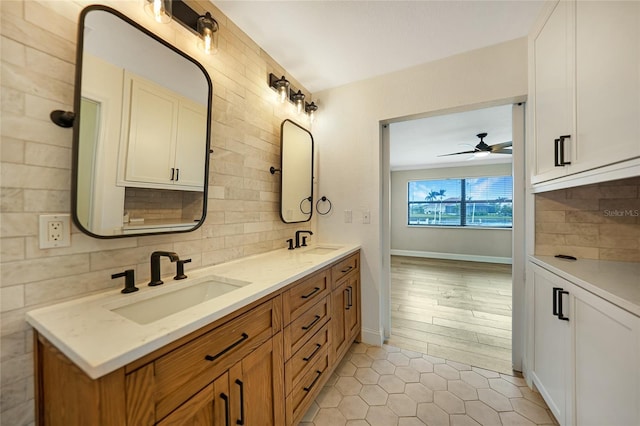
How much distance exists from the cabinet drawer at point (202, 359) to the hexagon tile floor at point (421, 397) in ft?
2.89

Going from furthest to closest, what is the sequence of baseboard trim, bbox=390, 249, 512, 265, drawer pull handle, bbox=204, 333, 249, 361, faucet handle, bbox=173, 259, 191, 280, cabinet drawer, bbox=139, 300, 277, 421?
baseboard trim, bbox=390, 249, 512, 265 → faucet handle, bbox=173, 259, 191, 280 → drawer pull handle, bbox=204, 333, 249, 361 → cabinet drawer, bbox=139, 300, 277, 421

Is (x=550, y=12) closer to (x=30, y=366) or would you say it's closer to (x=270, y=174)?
(x=270, y=174)

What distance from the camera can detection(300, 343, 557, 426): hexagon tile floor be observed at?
4.87 feet

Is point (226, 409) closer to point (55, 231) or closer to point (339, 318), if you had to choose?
point (55, 231)

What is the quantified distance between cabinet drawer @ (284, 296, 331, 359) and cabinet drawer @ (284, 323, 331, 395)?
39 mm

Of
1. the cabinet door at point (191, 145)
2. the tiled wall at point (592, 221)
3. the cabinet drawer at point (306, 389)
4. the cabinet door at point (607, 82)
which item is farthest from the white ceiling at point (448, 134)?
the cabinet drawer at point (306, 389)

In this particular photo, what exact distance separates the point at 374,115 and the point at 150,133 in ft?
6.04

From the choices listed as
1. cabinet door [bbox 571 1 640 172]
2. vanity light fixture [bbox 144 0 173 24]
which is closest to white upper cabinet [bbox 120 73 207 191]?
vanity light fixture [bbox 144 0 173 24]

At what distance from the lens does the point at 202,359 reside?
84 centimetres

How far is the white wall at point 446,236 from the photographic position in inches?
218

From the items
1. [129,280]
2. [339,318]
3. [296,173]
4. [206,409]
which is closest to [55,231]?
[129,280]

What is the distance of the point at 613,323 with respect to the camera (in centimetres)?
97

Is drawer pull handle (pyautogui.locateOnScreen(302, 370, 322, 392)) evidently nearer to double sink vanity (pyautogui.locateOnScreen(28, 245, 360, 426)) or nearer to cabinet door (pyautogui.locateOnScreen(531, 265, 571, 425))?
double sink vanity (pyautogui.locateOnScreen(28, 245, 360, 426))

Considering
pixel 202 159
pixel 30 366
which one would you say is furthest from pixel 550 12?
pixel 30 366
